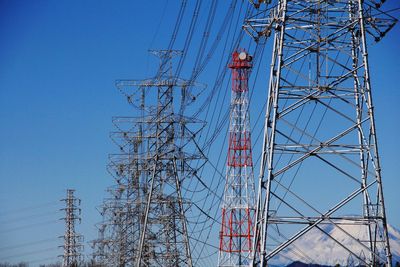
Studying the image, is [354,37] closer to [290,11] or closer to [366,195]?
[290,11]

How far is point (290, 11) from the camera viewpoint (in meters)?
26.2

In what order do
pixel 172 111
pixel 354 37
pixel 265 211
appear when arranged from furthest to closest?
pixel 172 111
pixel 354 37
pixel 265 211

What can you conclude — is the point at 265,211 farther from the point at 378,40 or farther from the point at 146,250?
the point at 146,250

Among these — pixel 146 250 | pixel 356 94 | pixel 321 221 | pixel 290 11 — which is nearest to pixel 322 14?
pixel 290 11

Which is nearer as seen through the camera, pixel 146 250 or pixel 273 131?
pixel 273 131

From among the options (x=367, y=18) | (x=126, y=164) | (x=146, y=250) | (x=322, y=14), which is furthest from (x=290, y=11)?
(x=126, y=164)

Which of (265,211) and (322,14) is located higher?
(322,14)

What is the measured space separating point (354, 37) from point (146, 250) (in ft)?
109

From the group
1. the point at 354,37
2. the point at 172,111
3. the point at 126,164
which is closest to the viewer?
the point at 354,37

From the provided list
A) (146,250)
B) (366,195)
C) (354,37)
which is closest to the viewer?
(366,195)

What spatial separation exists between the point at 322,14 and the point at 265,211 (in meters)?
7.52

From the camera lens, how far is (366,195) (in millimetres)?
25625

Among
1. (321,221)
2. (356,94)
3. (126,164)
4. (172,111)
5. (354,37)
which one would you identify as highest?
(126,164)

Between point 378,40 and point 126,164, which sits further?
point 126,164
